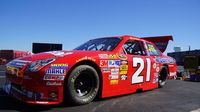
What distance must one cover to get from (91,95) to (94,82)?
0.78 ft

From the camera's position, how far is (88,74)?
4.30 metres

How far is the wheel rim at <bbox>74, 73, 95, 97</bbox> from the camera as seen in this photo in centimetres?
427

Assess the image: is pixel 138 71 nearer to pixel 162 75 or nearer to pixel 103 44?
pixel 103 44

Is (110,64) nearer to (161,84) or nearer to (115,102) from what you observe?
(115,102)

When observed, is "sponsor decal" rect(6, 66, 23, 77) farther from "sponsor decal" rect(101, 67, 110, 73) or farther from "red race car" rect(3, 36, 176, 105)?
"sponsor decal" rect(101, 67, 110, 73)

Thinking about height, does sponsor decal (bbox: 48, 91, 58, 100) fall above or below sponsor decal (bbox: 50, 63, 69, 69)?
below

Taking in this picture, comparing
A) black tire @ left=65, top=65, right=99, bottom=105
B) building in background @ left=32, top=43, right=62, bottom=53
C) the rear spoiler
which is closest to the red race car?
black tire @ left=65, top=65, right=99, bottom=105

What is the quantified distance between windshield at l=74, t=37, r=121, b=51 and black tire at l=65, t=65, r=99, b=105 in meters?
0.99

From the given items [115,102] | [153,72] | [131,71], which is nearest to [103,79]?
[115,102]

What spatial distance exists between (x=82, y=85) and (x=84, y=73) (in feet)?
0.85

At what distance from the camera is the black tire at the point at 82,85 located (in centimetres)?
392

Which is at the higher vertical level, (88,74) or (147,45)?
(147,45)

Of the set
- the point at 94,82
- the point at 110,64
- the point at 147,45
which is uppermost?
the point at 147,45

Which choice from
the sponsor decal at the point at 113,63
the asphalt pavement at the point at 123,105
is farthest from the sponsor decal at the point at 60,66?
the sponsor decal at the point at 113,63
